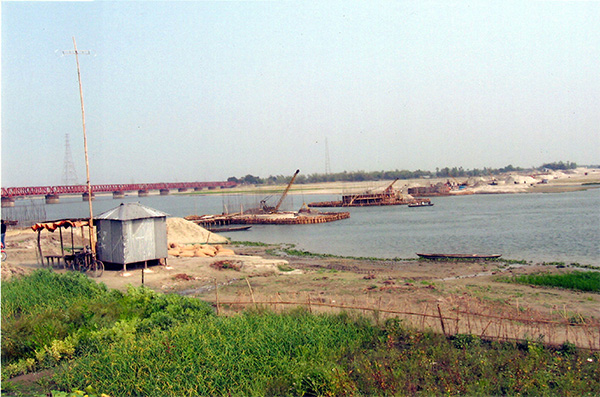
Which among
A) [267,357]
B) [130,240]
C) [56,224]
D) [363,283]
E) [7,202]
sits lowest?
[363,283]

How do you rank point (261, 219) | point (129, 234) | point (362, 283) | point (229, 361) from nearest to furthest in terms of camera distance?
1. point (229, 361)
2. point (362, 283)
3. point (129, 234)
4. point (261, 219)

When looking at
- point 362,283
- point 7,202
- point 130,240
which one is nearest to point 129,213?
point 130,240

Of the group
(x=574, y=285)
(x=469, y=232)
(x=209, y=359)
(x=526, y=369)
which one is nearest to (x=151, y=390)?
(x=209, y=359)

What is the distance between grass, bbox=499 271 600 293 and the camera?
52.4 ft

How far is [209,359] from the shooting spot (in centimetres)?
727

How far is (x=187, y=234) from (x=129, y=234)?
17207 mm

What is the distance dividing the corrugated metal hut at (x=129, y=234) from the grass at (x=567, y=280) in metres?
13.4

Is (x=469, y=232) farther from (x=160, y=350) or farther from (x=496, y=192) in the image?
(x=496, y=192)

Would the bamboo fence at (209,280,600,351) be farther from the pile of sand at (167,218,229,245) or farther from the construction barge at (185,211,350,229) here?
the construction barge at (185,211,350,229)

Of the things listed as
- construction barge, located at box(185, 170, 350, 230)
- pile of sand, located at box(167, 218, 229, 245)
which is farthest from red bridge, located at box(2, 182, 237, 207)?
pile of sand, located at box(167, 218, 229, 245)

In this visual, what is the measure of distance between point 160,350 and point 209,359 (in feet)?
3.03

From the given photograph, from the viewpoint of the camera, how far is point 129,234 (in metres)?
18.1

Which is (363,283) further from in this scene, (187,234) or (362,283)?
(187,234)

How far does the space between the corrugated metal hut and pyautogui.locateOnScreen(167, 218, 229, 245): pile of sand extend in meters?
14.8
